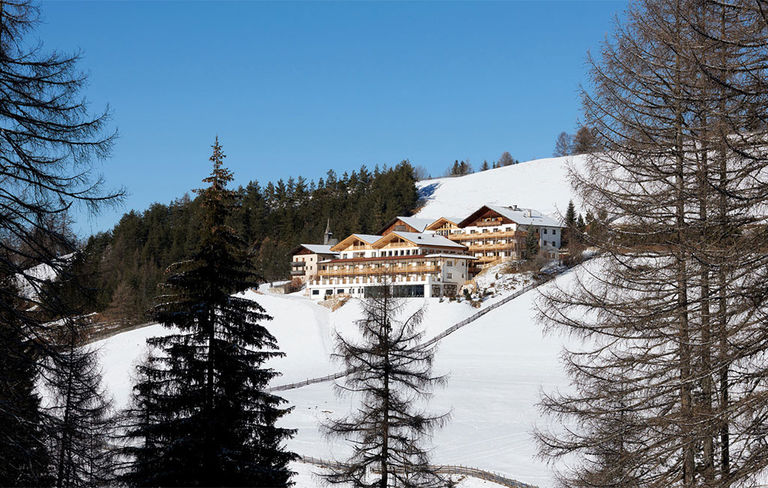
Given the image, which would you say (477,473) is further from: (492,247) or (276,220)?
(276,220)

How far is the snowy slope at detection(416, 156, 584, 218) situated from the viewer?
10881cm

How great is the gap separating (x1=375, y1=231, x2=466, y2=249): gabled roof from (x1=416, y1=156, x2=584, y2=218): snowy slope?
26.6 m

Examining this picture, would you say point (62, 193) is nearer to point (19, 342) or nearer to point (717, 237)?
point (19, 342)

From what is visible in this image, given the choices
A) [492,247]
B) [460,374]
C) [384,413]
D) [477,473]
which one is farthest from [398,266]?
[384,413]

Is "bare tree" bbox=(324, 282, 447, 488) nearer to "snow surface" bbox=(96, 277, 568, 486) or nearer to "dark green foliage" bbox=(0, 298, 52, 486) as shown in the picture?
"snow surface" bbox=(96, 277, 568, 486)

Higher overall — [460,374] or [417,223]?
[417,223]

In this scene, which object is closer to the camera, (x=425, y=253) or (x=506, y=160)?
(x=425, y=253)

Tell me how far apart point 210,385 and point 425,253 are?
5781cm

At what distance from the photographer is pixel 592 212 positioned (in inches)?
433

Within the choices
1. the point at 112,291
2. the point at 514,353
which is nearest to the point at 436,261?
the point at 514,353

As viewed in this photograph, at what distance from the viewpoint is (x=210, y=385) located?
1501cm

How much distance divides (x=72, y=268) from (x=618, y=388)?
354 inches

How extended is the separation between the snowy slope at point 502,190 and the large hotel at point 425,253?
66.4ft

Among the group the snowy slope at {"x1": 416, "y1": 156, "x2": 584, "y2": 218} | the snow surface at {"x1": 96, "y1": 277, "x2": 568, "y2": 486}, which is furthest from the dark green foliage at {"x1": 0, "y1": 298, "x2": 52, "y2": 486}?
the snowy slope at {"x1": 416, "y1": 156, "x2": 584, "y2": 218}
